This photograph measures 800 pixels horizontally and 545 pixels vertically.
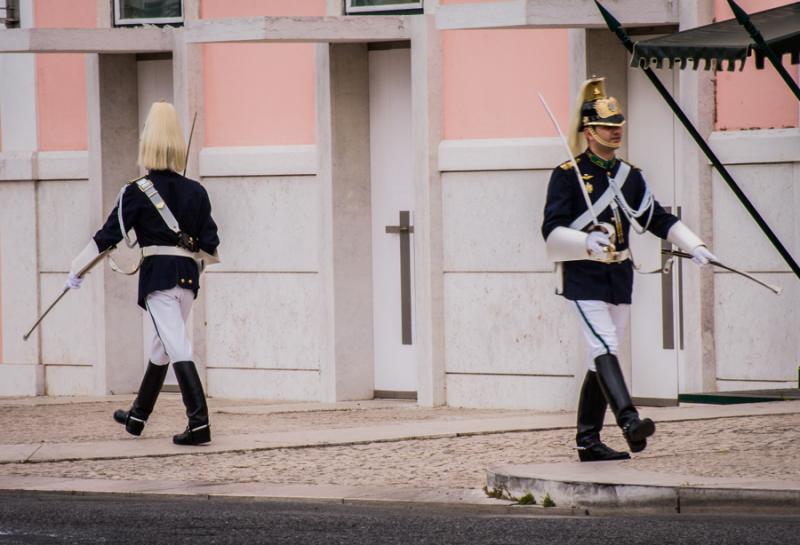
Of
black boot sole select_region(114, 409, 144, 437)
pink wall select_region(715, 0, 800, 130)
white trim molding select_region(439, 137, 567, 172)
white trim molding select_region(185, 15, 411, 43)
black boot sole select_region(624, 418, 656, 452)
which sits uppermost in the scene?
white trim molding select_region(185, 15, 411, 43)

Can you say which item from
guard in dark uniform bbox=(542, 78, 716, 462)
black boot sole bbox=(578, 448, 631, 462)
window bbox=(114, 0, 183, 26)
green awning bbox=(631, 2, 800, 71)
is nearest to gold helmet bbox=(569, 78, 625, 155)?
guard in dark uniform bbox=(542, 78, 716, 462)

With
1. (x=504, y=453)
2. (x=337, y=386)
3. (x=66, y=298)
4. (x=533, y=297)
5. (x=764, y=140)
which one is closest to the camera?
(x=504, y=453)

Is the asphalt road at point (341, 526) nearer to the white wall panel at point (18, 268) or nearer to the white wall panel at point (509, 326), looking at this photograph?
the white wall panel at point (509, 326)

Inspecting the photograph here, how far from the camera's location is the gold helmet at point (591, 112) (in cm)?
1023

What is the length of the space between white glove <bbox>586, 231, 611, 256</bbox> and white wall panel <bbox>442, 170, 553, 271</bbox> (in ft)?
14.0

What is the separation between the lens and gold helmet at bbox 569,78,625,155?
1023 cm

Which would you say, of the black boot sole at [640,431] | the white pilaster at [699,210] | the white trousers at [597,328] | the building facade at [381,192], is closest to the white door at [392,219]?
the building facade at [381,192]

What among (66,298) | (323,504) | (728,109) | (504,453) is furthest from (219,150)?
(323,504)

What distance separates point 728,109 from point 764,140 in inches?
15.3

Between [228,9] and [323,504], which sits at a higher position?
[228,9]

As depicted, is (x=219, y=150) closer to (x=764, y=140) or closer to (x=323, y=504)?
(x=764, y=140)

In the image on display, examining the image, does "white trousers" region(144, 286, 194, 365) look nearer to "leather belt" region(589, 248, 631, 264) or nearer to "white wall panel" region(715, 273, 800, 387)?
"leather belt" region(589, 248, 631, 264)

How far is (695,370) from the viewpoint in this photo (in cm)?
1364

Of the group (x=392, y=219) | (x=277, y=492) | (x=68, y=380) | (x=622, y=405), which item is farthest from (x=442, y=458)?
(x=68, y=380)
